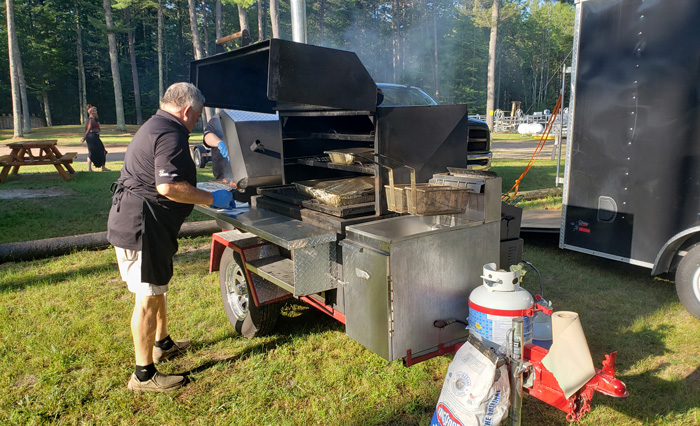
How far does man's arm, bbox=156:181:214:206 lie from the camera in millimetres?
2738

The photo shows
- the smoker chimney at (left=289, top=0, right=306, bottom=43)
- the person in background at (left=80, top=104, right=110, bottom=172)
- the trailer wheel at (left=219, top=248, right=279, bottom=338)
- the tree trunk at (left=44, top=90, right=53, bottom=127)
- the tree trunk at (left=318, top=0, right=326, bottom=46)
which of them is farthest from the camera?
the tree trunk at (left=318, top=0, right=326, bottom=46)

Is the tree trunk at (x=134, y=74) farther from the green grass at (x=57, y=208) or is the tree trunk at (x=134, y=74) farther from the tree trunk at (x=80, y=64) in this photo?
the green grass at (x=57, y=208)

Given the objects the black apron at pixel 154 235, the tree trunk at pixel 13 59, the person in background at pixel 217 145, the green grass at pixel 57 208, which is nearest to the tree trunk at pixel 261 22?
the tree trunk at pixel 13 59

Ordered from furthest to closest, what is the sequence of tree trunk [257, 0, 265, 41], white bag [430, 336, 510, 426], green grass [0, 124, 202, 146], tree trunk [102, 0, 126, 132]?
1. tree trunk [257, 0, 265, 41]
2. tree trunk [102, 0, 126, 132]
3. green grass [0, 124, 202, 146]
4. white bag [430, 336, 510, 426]

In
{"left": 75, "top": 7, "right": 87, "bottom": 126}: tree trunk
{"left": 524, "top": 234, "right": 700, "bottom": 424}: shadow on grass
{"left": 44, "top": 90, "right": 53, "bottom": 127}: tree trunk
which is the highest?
{"left": 75, "top": 7, "right": 87, "bottom": 126}: tree trunk

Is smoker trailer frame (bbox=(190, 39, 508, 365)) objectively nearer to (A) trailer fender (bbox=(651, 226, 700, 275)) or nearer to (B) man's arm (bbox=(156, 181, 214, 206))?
(B) man's arm (bbox=(156, 181, 214, 206))

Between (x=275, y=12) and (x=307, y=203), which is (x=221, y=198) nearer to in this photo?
(x=307, y=203)

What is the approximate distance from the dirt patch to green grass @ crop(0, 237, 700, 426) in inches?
221

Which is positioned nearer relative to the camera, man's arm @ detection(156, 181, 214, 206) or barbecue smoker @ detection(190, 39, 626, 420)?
barbecue smoker @ detection(190, 39, 626, 420)

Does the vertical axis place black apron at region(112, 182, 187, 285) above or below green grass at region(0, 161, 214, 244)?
above

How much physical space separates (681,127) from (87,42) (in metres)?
48.6

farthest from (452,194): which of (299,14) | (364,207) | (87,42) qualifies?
(87,42)

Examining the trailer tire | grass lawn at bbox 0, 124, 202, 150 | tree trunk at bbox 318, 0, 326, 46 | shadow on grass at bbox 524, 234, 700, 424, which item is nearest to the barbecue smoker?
shadow on grass at bbox 524, 234, 700, 424

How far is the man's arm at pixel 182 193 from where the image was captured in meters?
2.74
